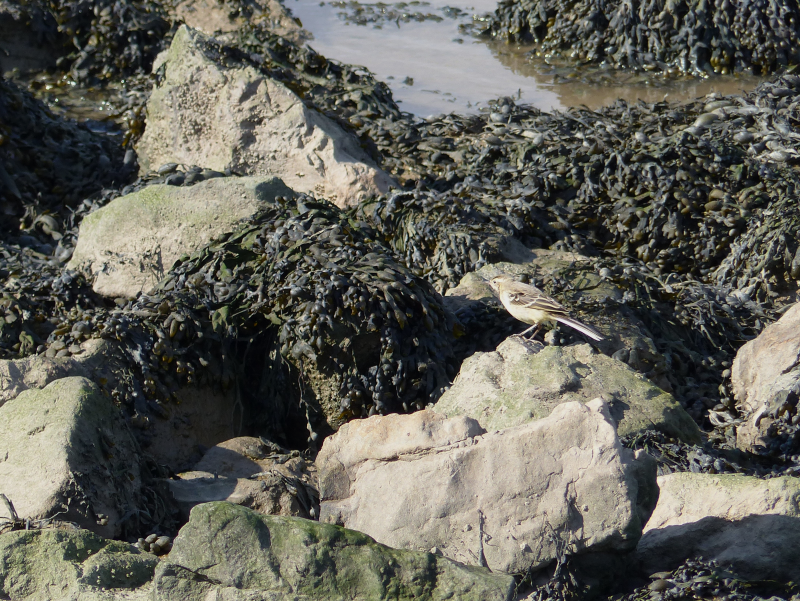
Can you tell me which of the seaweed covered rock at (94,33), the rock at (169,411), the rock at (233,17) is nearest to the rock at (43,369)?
the rock at (169,411)

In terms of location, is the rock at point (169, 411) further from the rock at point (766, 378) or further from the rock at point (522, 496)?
the rock at point (766, 378)

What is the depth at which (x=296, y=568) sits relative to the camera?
279 cm

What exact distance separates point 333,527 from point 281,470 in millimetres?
1574

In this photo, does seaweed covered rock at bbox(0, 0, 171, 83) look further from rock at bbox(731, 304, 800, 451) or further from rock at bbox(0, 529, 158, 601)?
rock at bbox(0, 529, 158, 601)

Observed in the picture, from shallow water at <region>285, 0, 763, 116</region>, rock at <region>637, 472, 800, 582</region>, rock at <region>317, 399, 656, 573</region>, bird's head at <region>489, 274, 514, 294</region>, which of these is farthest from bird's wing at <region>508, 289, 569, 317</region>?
shallow water at <region>285, 0, 763, 116</region>

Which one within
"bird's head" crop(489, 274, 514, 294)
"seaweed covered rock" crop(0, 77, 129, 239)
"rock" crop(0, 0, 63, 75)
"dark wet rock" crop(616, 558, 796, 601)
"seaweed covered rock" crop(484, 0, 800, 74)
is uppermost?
"seaweed covered rock" crop(484, 0, 800, 74)

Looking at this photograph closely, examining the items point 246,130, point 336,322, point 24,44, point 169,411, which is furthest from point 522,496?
point 24,44

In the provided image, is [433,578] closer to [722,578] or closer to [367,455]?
[367,455]

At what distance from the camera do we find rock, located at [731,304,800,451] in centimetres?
472

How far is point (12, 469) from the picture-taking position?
3619mm

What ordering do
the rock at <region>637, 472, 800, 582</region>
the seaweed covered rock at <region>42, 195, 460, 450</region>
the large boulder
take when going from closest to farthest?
1. the large boulder
2. the rock at <region>637, 472, 800, 582</region>
3. the seaweed covered rock at <region>42, 195, 460, 450</region>

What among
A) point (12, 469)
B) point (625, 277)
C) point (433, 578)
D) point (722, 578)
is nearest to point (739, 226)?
point (625, 277)

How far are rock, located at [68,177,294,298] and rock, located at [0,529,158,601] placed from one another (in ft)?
10.6

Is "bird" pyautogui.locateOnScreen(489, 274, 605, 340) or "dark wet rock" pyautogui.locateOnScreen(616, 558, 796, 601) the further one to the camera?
"bird" pyautogui.locateOnScreen(489, 274, 605, 340)
